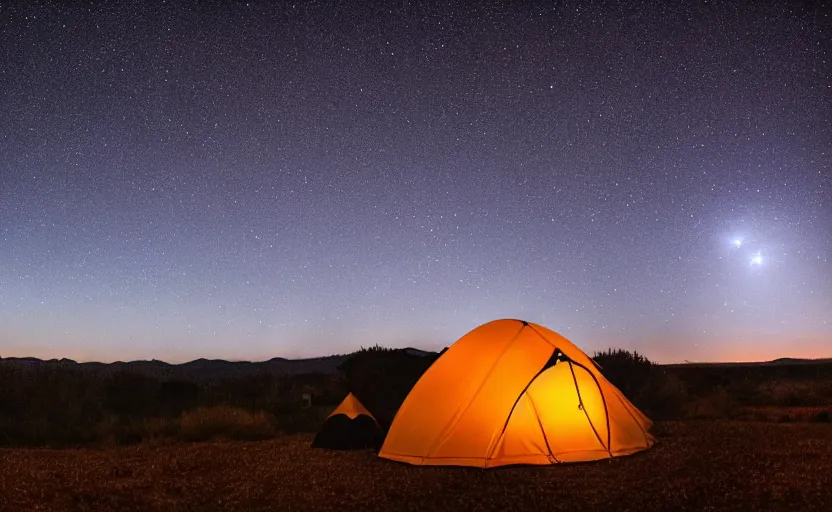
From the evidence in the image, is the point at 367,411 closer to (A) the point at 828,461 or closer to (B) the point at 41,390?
(A) the point at 828,461

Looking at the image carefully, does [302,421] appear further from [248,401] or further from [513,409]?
[513,409]

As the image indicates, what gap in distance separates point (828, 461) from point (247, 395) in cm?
1912

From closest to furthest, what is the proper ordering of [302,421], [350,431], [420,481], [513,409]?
1. [420,481]
2. [513,409]
3. [350,431]
4. [302,421]

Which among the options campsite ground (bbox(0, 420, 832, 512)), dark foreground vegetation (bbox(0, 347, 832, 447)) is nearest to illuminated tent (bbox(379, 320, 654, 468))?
campsite ground (bbox(0, 420, 832, 512))

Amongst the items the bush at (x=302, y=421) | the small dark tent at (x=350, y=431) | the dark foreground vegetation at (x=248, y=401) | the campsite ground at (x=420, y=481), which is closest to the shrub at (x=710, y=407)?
the dark foreground vegetation at (x=248, y=401)

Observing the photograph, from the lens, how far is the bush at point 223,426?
576 inches

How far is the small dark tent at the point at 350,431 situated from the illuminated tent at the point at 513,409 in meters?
1.39

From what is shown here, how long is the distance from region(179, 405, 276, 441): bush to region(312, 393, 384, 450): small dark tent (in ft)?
10.3

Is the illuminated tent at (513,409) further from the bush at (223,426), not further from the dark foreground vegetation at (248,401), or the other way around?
the bush at (223,426)

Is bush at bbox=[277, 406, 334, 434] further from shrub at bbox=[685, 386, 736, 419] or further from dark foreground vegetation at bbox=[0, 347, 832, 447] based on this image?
shrub at bbox=[685, 386, 736, 419]

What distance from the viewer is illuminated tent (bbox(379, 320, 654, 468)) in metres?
9.66

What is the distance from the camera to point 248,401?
70.6ft

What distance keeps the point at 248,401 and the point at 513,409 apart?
1375 centimetres

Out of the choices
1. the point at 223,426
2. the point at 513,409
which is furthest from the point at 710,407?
the point at 223,426
